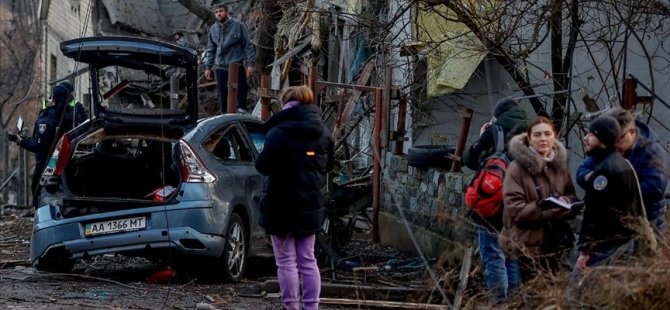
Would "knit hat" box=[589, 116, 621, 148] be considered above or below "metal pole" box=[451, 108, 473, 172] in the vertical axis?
above

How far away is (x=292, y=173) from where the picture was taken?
8.83 m

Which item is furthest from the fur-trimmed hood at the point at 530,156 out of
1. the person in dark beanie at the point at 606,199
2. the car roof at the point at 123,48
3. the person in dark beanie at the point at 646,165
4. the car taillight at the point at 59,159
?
the car taillight at the point at 59,159

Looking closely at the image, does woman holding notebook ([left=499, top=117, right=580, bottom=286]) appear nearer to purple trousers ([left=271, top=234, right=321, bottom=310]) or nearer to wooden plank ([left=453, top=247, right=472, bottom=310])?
wooden plank ([left=453, top=247, right=472, bottom=310])

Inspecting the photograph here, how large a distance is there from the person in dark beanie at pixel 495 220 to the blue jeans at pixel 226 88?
790 centimetres

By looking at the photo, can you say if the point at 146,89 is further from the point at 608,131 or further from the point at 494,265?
the point at 608,131

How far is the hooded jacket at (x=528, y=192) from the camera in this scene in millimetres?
8344

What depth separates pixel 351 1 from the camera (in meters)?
19.2

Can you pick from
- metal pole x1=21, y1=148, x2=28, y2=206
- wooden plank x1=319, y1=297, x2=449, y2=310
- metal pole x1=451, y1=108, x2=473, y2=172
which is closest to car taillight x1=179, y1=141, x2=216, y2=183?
wooden plank x1=319, y1=297, x2=449, y2=310

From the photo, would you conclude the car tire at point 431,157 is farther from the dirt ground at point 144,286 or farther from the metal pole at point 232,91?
the metal pole at point 232,91

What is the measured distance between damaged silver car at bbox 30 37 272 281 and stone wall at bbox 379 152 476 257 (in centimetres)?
158

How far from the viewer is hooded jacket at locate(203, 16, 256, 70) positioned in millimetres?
17922

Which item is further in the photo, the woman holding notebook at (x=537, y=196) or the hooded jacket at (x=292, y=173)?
the hooded jacket at (x=292, y=173)

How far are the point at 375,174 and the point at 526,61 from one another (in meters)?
2.12

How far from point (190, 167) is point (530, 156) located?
3.70 metres
